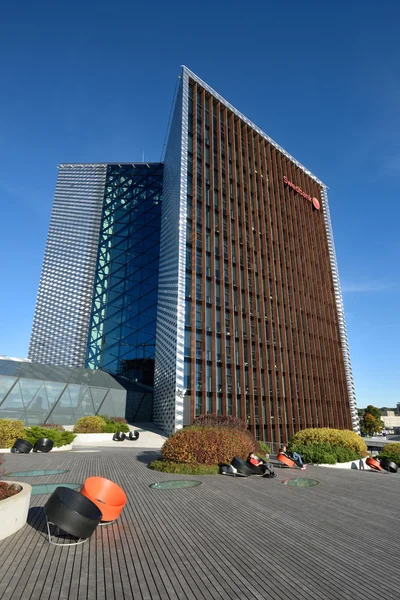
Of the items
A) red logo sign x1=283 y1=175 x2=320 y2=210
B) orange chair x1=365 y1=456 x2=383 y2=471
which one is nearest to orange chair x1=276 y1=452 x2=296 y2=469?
orange chair x1=365 y1=456 x2=383 y2=471

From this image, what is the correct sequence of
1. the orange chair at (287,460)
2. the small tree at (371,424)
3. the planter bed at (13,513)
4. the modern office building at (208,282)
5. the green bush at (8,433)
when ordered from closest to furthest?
the planter bed at (13,513) → the orange chair at (287,460) → the green bush at (8,433) → the modern office building at (208,282) → the small tree at (371,424)

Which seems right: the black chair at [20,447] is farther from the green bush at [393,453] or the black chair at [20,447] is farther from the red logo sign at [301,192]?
the red logo sign at [301,192]

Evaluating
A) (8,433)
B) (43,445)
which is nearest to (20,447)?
(8,433)

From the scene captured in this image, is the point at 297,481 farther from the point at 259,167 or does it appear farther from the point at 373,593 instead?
the point at 259,167

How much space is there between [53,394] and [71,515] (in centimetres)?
3022

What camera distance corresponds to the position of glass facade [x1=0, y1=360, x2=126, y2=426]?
31047 millimetres

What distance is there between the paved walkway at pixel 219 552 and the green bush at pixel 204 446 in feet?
13.8

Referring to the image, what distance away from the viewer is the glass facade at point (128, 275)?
178 feet

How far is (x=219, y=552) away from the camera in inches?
264

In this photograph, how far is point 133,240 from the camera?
208 ft

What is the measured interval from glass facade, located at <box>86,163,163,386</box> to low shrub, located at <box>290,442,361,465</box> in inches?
1234

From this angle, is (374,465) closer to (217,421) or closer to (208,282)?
(217,421)

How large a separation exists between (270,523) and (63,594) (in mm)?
5417

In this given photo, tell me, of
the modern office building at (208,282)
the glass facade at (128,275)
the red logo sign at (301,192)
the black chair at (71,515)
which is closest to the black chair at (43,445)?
the modern office building at (208,282)
